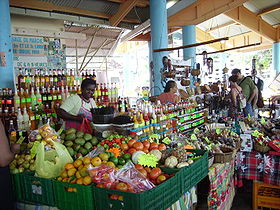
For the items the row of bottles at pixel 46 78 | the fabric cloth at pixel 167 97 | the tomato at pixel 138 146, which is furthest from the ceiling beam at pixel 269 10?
the tomato at pixel 138 146

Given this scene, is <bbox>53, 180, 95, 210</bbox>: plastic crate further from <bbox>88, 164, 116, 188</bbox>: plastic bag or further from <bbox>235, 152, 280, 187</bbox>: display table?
<bbox>235, 152, 280, 187</bbox>: display table

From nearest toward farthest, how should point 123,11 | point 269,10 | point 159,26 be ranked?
point 159,26, point 123,11, point 269,10

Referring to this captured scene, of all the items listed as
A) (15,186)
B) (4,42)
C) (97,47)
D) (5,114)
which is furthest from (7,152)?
(97,47)

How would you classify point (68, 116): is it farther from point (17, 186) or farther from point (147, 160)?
point (147, 160)

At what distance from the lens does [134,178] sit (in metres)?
1.77

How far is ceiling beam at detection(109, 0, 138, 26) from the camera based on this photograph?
7556 millimetres

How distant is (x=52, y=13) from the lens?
7023mm

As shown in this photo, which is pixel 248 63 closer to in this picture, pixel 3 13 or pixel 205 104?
pixel 205 104

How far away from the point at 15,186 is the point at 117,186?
1093 millimetres

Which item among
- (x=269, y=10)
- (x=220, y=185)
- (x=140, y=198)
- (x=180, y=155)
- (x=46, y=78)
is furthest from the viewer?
(x=269, y=10)

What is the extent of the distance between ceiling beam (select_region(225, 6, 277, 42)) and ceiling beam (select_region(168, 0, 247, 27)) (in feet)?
5.24

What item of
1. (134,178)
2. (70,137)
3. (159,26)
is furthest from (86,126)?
(159,26)

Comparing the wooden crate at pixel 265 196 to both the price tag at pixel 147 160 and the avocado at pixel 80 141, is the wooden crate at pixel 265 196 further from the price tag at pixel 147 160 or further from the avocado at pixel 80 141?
the avocado at pixel 80 141

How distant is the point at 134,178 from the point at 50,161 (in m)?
0.83
